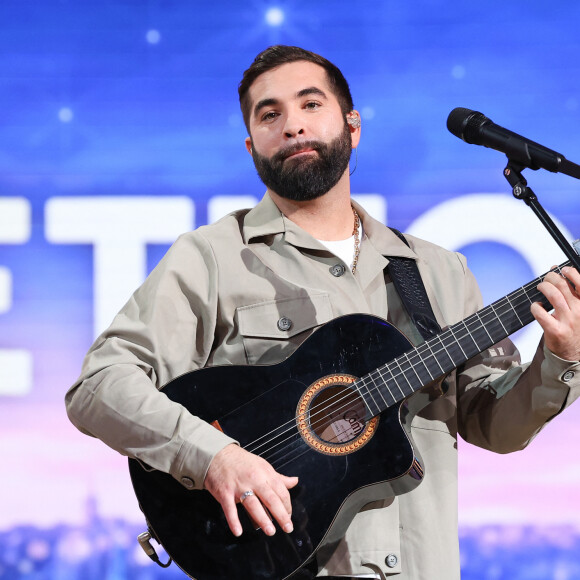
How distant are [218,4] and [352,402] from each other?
2.01 m

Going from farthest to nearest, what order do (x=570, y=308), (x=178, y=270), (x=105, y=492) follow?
(x=105, y=492) < (x=178, y=270) < (x=570, y=308)

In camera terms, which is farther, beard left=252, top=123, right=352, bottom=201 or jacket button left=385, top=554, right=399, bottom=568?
Answer: beard left=252, top=123, right=352, bottom=201

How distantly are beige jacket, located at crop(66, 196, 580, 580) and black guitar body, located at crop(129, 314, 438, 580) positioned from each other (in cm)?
9

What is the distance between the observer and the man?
6.38ft

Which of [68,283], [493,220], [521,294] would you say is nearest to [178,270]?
[521,294]

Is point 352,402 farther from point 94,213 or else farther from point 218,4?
point 218,4

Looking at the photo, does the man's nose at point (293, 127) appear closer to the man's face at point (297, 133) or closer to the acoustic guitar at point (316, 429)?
the man's face at point (297, 133)

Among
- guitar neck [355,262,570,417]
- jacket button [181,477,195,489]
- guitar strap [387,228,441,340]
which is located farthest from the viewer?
guitar strap [387,228,441,340]

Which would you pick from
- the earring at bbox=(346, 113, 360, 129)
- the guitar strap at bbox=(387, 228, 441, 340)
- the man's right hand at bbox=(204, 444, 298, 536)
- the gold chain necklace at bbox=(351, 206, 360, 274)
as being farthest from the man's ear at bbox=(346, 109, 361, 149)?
the man's right hand at bbox=(204, 444, 298, 536)

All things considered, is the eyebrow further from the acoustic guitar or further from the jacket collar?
the acoustic guitar

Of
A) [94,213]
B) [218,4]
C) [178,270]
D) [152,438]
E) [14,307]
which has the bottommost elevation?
[152,438]

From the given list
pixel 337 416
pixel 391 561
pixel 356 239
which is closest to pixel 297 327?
pixel 337 416

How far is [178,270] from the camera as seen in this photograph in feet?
7.36

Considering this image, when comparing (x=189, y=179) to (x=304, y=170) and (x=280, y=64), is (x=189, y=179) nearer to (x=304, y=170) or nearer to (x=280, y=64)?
(x=280, y=64)
